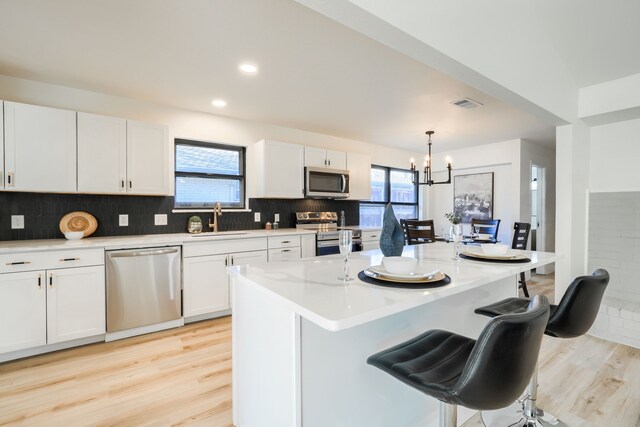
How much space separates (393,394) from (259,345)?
706mm

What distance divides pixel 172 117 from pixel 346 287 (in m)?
3.21

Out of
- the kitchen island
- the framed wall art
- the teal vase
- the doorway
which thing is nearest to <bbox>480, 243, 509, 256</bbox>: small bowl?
the kitchen island

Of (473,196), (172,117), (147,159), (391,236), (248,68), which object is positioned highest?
(248,68)

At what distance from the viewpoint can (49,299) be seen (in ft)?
7.95

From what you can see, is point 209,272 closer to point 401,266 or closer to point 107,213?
point 107,213

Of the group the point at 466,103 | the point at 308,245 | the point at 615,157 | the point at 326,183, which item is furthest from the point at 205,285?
the point at 615,157

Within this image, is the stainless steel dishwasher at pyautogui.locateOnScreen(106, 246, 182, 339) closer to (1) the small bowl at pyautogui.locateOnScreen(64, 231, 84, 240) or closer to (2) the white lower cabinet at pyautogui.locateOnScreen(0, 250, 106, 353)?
(2) the white lower cabinet at pyautogui.locateOnScreen(0, 250, 106, 353)

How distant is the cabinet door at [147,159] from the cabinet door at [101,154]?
0.05 m

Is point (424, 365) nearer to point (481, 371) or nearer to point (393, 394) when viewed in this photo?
point (481, 371)

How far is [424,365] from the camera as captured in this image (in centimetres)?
112

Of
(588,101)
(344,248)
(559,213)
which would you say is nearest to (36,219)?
(344,248)

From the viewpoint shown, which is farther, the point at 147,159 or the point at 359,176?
the point at 359,176

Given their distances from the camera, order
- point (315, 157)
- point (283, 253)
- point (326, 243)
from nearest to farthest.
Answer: point (283, 253) → point (326, 243) → point (315, 157)

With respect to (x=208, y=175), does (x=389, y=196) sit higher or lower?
lower
